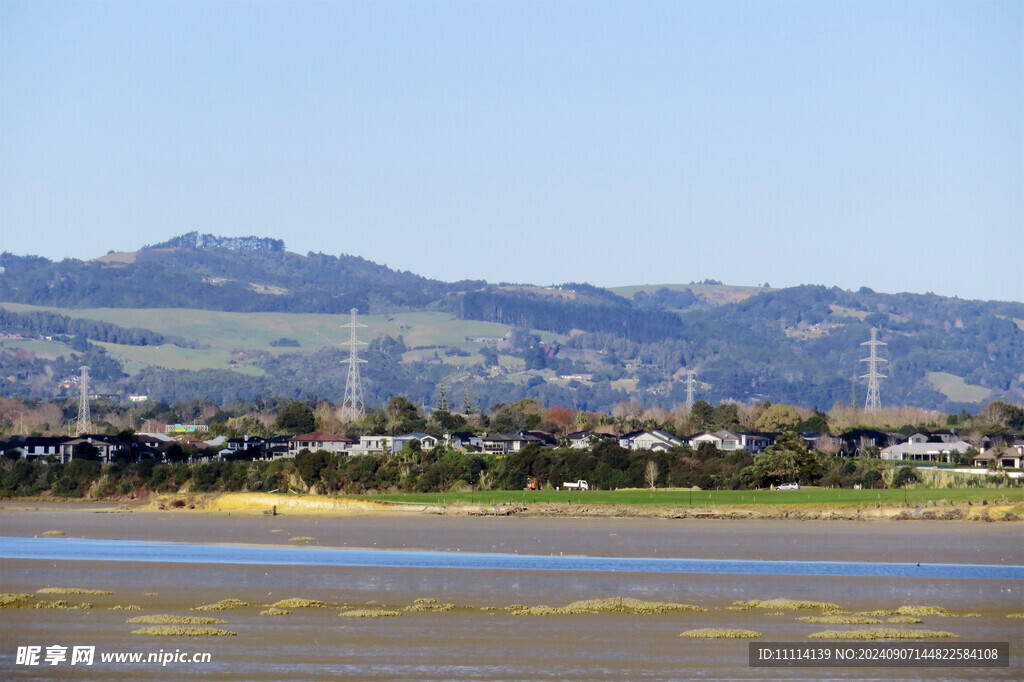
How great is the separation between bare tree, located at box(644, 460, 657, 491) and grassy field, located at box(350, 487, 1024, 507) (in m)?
4.42

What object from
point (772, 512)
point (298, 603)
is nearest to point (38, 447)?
point (772, 512)

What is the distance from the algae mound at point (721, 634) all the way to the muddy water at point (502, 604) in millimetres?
315

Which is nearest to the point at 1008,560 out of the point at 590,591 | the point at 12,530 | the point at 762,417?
the point at 590,591

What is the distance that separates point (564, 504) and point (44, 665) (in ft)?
150

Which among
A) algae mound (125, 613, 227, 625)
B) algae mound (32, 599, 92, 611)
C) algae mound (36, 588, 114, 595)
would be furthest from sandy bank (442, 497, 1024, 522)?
algae mound (125, 613, 227, 625)

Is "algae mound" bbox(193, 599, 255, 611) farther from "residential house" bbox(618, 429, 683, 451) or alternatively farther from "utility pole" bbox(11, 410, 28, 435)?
"utility pole" bbox(11, 410, 28, 435)

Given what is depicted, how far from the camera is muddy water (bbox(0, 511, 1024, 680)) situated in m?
20.5

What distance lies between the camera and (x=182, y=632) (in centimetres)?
2278

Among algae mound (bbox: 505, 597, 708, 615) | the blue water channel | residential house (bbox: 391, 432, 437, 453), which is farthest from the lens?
residential house (bbox: 391, 432, 437, 453)

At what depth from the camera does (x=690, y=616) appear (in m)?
25.7

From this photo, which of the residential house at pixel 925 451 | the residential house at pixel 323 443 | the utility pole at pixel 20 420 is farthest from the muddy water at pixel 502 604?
the utility pole at pixel 20 420

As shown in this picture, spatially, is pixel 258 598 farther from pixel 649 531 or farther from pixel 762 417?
pixel 762 417

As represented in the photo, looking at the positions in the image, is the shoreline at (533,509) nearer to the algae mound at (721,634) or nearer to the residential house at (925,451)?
the algae mound at (721,634)

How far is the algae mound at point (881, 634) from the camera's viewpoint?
75.2 ft
